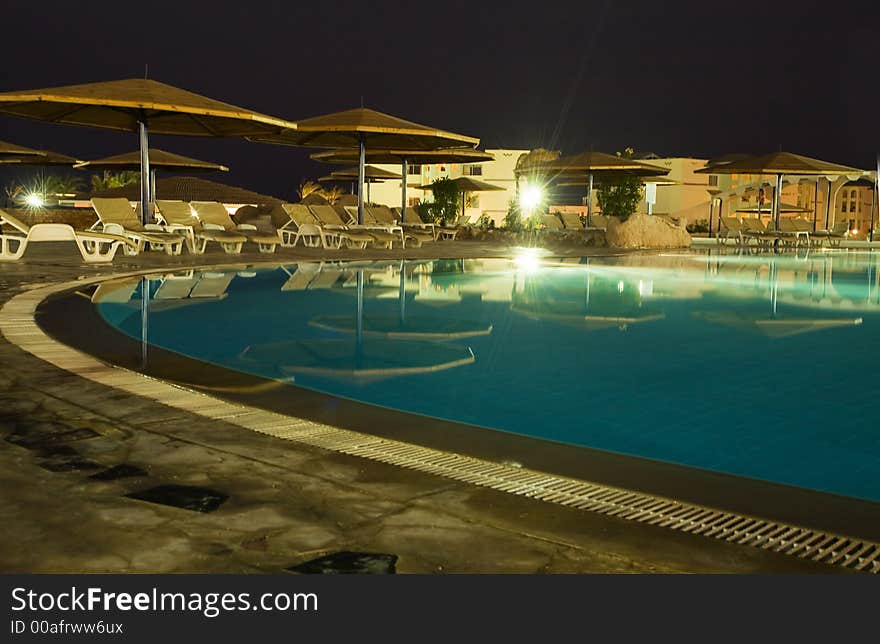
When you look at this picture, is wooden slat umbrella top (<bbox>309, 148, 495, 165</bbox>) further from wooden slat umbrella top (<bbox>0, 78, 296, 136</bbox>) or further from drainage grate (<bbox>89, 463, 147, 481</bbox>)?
drainage grate (<bbox>89, 463, 147, 481</bbox>)

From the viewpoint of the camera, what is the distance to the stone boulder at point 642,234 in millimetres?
20703

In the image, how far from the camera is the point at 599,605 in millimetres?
1819

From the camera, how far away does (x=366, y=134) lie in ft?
58.7

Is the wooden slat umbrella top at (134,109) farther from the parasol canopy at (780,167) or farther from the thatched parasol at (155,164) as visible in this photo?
the parasol canopy at (780,167)

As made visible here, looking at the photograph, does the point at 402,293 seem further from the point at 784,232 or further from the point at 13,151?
the point at 784,232

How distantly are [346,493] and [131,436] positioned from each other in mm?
1020

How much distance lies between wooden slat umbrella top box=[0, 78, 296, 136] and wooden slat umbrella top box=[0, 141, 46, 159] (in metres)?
4.46

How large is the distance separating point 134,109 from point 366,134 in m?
5.39

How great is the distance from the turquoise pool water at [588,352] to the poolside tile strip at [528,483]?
1.01m

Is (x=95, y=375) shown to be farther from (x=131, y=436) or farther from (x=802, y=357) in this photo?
(x=802, y=357)

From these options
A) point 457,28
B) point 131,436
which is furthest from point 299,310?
point 457,28

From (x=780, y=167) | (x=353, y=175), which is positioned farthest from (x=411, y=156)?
(x=780, y=167)

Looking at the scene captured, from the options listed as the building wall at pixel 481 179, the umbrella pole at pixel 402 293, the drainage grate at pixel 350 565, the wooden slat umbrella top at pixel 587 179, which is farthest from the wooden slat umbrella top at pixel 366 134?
the building wall at pixel 481 179

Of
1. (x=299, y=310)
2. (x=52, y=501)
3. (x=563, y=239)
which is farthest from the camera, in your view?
(x=563, y=239)
